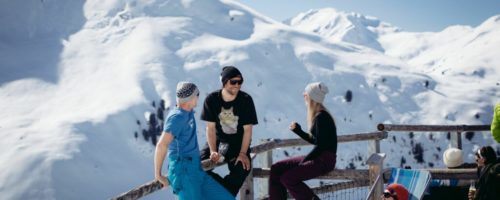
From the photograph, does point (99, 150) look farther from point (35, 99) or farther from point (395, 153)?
point (395, 153)

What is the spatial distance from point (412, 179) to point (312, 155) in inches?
47.5

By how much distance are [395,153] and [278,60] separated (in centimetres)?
2415

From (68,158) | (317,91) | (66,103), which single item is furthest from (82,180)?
(317,91)

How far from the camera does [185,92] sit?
4535 mm

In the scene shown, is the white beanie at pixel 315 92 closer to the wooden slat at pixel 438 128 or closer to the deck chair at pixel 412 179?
the deck chair at pixel 412 179

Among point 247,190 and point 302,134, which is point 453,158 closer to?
point 302,134

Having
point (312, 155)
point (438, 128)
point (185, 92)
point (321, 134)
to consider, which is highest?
point (438, 128)

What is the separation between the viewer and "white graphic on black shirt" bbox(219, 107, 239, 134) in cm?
535

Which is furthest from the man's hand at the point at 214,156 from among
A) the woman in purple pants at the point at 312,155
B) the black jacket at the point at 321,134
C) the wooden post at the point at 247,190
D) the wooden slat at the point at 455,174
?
the wooden slat at the point at 455,174

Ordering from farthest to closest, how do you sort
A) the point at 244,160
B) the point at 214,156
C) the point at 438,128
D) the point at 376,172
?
1. the point at 438,128
2. the point at 376,172
3. the point at 244,160
4. the point at 214,156

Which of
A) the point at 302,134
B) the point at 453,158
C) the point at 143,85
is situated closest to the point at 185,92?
the point at 302,134

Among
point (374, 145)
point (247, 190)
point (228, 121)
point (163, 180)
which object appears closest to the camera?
point (163, 180)

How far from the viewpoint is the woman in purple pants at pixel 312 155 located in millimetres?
5555

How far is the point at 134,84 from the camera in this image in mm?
65562
